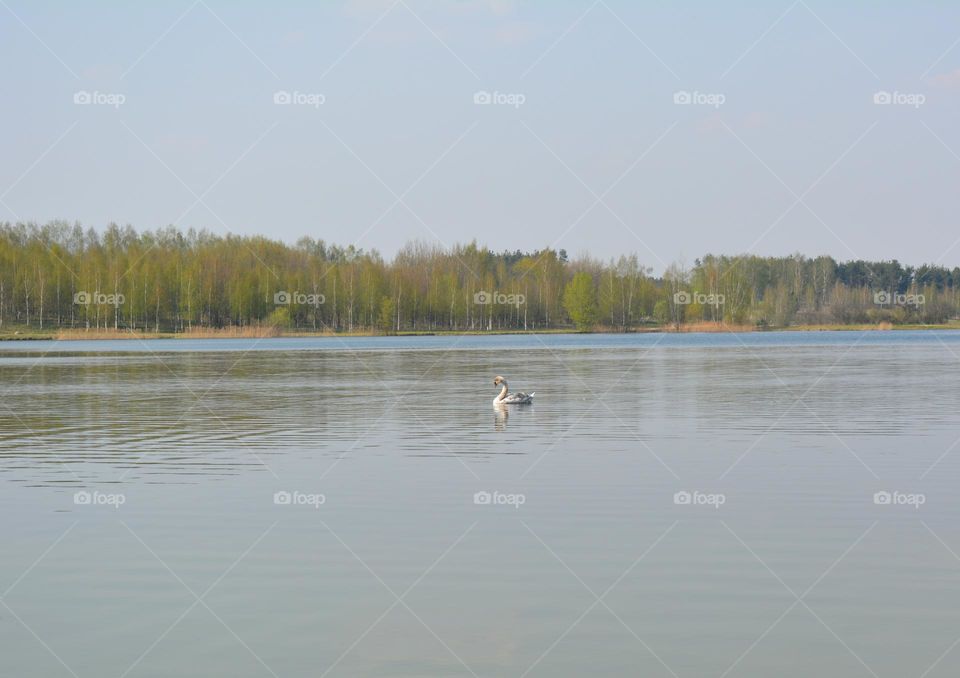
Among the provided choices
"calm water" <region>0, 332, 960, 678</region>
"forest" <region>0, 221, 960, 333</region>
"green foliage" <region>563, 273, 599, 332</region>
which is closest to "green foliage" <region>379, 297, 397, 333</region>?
"forest" <region>0, 221, 960, 333</region>

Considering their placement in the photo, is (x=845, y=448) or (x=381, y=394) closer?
(x=845, y=448)

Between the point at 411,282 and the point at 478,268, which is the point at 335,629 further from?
the point at 478,268

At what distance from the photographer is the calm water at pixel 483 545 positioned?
937 cm

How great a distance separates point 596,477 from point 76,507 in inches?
309

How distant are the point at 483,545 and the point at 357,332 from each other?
388 feet

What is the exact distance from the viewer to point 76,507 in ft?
51.8

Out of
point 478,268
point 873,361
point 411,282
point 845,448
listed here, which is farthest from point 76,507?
point 478,268

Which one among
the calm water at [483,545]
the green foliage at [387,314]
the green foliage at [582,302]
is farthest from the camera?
the green foliage at [582,302]

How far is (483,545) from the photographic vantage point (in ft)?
43.1

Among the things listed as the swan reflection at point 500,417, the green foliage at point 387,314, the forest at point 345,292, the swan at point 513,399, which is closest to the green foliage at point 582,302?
the forest at point 345,292

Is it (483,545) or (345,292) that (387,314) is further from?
(483,545)

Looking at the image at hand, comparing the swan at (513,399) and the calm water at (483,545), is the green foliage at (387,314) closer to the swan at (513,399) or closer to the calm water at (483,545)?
the swan at (513,399)

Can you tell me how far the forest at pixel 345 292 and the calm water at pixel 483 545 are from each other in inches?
3835

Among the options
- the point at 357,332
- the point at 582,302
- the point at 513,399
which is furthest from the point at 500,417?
the point at 582,302
